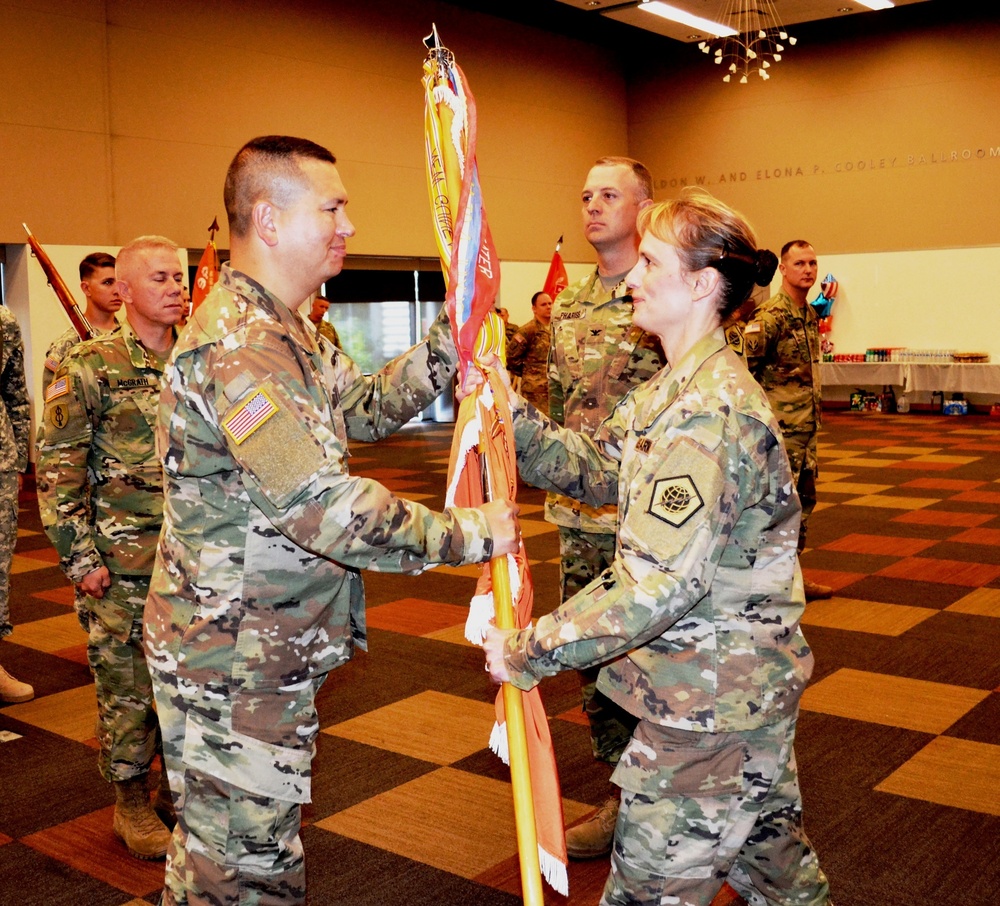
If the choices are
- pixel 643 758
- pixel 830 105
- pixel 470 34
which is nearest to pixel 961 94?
pixel 830 105

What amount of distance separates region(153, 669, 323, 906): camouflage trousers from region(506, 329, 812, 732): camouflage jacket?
1.58 feet

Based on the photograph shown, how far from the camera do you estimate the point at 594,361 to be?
11.2ft

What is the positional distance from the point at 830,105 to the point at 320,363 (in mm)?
16804

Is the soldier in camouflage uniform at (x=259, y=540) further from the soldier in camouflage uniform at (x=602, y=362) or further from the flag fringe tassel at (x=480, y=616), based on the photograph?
the soldier in camouflage uniform at (x=602, y=362)

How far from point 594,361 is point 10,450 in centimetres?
267

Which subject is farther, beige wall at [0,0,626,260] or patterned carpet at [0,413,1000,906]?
beige wall at [0,0,626,260]

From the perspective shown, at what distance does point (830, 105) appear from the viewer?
679 inches

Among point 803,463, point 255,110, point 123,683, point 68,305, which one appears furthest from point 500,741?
point 255,110

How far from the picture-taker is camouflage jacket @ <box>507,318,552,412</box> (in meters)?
9.82

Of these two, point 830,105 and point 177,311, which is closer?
point 177,311

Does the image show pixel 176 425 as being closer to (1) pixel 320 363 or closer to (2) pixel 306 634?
(1) pixel 320 363

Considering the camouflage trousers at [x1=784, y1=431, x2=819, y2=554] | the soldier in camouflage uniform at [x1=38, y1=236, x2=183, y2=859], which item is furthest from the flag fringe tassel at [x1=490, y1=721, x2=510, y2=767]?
the camouflage trousers at [x1=784, y1=431, x2=819, y2=554]

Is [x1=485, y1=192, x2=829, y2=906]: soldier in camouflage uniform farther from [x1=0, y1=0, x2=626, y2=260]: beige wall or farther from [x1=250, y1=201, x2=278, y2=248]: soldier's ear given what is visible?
[x1=0, y1=0, x2=626, y2=260]: beige wall

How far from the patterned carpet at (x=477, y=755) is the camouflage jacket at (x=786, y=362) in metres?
1.03
